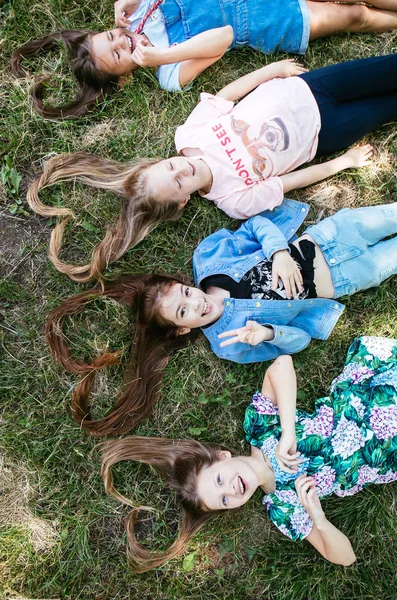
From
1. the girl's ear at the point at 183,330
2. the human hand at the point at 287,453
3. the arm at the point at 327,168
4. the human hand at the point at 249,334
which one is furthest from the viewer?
the arm at the point at 327,168

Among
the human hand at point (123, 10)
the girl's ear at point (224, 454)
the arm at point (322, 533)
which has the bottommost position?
the arm at point (322, 533)

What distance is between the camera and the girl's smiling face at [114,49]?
3404mm

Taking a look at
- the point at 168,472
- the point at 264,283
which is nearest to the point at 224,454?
the point at 168,472

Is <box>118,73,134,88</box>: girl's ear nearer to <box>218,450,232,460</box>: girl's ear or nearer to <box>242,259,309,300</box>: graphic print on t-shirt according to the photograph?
<box>242,259,309,300</box>: graphic print on t-shirt

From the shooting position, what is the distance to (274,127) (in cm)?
325

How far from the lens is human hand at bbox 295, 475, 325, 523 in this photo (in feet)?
9.50

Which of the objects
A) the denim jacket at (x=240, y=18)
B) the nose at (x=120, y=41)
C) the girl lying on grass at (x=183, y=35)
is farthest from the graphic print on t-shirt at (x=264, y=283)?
the nose at (x=120, y=41)

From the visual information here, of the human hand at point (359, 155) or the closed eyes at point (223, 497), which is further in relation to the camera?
the human hand at point (359, 155)

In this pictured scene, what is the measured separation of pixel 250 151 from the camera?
3268 mm

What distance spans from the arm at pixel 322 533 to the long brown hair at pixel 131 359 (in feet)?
3.42

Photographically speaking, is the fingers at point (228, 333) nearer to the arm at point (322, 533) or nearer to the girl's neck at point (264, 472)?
the girl's neck at point (264, 472)

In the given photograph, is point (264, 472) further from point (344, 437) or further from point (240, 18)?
point (240, 18)

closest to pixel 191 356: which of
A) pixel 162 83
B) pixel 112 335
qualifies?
pixel 112 335

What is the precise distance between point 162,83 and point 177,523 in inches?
110
